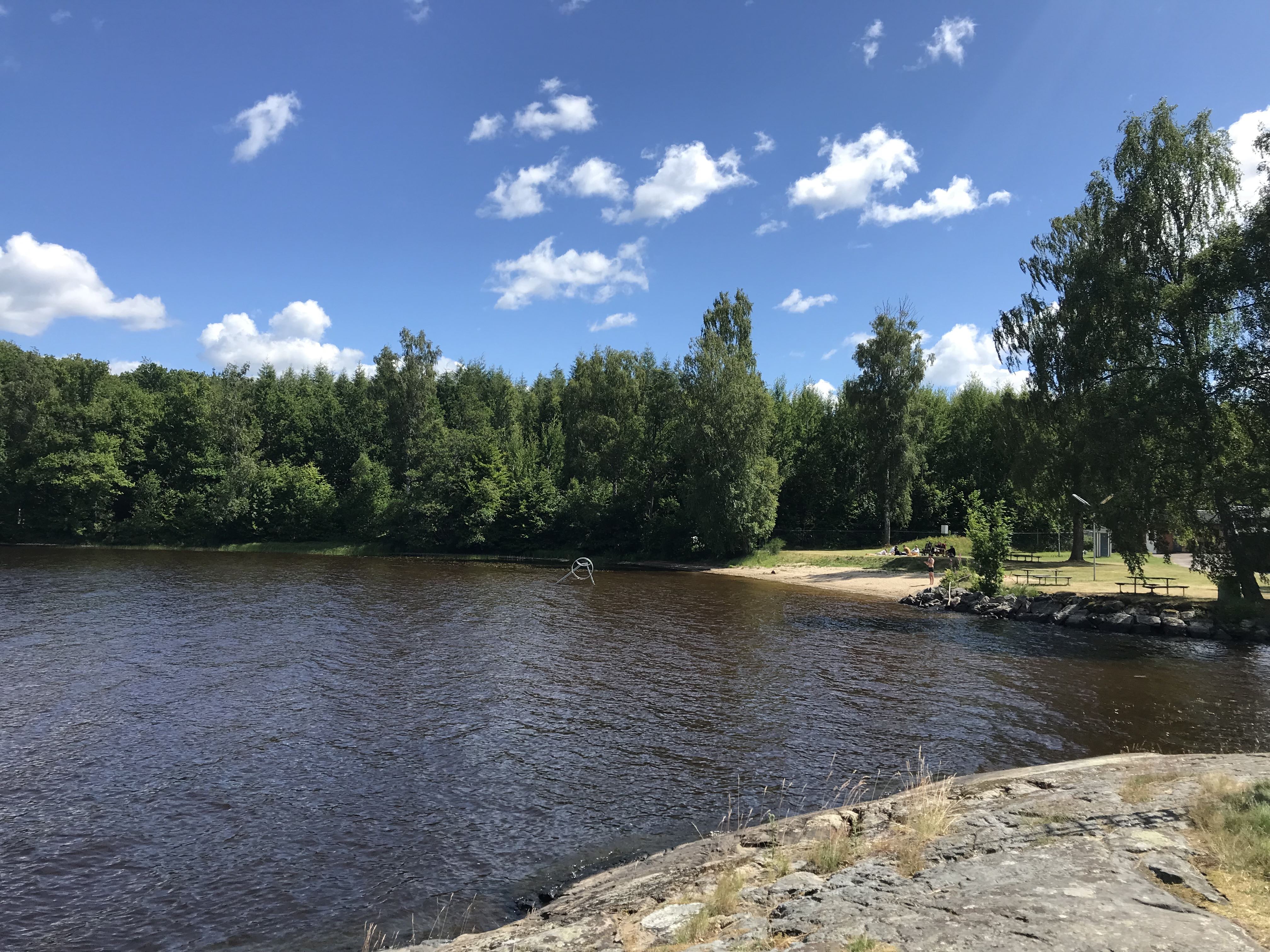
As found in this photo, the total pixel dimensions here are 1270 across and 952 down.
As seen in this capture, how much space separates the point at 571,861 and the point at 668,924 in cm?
390

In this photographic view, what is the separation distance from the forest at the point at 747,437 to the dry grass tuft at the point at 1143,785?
2055 cm

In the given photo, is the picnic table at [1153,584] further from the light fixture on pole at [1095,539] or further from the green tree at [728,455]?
the green tree at [728,455]

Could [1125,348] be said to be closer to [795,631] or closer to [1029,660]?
[1029,660]

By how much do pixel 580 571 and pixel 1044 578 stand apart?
1267 inches

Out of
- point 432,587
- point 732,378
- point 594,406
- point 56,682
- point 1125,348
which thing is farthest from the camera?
point 594,406

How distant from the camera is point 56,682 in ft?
70.1

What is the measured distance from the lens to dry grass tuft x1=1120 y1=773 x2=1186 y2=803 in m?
10.6

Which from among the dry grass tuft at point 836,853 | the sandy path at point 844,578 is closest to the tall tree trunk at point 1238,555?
the sandy path at point 844,578

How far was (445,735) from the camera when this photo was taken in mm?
17500

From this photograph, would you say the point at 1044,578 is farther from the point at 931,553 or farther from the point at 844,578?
the point at 844,578

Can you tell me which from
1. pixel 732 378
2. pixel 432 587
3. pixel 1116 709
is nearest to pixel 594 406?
pixel 732 378

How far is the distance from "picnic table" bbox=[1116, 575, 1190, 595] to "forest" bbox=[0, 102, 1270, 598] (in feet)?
12.0

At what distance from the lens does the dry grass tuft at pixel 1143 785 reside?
1061 cm

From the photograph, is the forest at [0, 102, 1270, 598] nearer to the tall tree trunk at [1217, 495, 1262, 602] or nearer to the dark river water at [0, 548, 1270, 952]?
the tall tree trunk at [1217, 495, 1262, 602]
